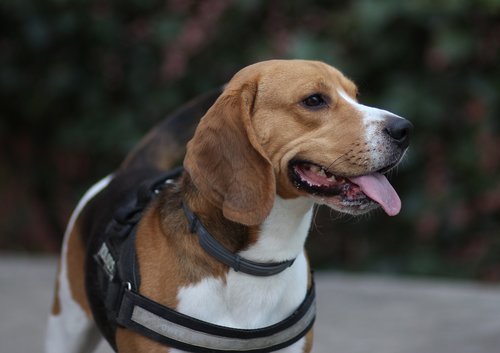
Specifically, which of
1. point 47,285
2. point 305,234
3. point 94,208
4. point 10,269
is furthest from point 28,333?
point 305,234

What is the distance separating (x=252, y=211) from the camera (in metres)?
2.82

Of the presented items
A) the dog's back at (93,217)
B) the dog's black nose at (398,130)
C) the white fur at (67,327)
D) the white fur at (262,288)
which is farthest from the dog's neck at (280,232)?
the white fur at (67,327)

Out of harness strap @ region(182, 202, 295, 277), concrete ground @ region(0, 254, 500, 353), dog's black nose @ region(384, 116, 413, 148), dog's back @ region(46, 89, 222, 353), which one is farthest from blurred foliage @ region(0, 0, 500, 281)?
harness strap @ region(182, 202, 295, 277)

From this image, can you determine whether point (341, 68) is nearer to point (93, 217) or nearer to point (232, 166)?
point (93, 217)

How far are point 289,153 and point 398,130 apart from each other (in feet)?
1.08

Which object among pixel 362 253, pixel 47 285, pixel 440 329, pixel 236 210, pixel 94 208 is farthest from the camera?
pixel 362 253

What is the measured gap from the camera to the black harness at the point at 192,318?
287 centimetres

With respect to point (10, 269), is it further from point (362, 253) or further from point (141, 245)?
point (141, 245)

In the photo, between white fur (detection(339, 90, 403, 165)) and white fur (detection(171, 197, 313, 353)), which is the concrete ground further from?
white fur (detection(339, 90, 403, 165))

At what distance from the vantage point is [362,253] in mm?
6465

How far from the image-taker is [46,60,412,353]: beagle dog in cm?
288

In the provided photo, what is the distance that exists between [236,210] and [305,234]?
0.30 meters

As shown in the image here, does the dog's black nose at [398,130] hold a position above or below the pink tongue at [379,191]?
above

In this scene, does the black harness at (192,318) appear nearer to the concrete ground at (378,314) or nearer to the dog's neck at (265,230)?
the dog's neck at (265,230)
